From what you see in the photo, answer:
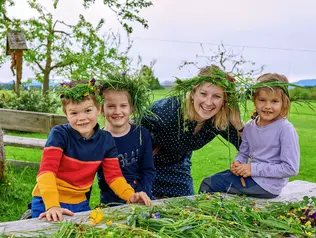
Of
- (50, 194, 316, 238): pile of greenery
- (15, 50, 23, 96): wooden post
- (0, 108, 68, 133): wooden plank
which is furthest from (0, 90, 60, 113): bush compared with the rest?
(50, 194, 316, 238): pile of greenery

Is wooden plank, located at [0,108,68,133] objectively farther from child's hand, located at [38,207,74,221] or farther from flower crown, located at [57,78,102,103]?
child's hand, located at [38,207,74,221]

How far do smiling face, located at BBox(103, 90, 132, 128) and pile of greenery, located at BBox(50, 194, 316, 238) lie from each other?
713 mm

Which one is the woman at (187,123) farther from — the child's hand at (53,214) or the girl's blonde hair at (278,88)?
the child's hand at (53,214)

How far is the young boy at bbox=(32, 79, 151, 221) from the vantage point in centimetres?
273

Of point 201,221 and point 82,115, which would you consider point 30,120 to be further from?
Answer: point 201,221

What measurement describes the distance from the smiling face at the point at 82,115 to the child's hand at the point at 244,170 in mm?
1113

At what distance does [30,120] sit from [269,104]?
13.9 feet

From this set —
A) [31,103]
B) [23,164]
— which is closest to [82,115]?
[23,164]

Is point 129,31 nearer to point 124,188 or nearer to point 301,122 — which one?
point 124,188

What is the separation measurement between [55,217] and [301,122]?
16.3 meters

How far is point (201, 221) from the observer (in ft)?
7.21

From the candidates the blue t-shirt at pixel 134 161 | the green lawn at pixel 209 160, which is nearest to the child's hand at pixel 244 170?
the blue t-shirt at pixel 134 161

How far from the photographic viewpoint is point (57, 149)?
2746 mm

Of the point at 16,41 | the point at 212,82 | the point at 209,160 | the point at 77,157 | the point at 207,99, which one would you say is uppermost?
the point at 16,41
